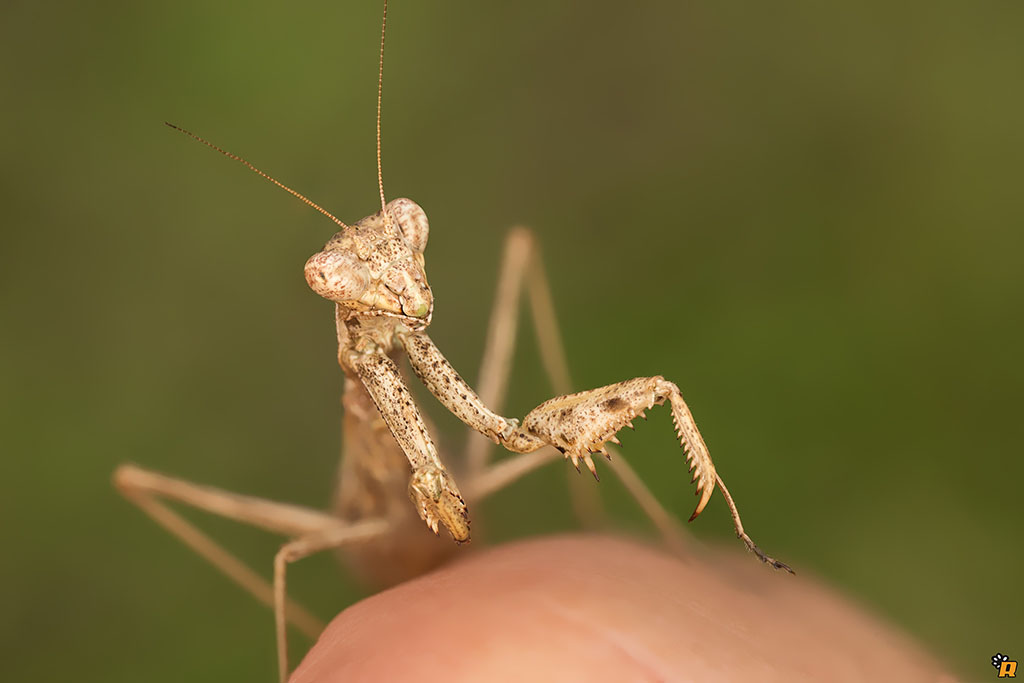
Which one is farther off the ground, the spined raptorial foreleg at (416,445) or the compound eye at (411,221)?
the compound eye at (411,221)

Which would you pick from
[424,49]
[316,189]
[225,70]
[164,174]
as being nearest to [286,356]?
[316,189]

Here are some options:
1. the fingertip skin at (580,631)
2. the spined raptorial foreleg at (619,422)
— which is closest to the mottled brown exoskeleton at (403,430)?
the spined raptorial foreleg at (619,422)

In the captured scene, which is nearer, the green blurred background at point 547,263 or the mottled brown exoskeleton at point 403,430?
the mottled brown exoskeleton at point 403,430

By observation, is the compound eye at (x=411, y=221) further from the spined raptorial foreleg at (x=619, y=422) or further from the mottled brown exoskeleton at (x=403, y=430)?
the spined raptorial foreleg at (x=619, y=422)

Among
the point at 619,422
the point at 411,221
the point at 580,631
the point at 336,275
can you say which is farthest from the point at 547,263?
the point at 580,631

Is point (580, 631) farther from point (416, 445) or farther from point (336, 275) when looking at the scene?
point (336, 275)

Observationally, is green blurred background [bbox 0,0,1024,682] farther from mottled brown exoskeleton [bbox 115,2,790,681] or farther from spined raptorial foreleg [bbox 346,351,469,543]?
spined raptorial foreleg [bbox 346,351,469,543]

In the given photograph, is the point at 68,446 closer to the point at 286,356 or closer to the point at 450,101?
the point at 286,356

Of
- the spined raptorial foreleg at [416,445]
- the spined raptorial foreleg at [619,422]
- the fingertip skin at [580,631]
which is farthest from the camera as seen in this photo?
the spined raptorial foreleg at [416,445]
